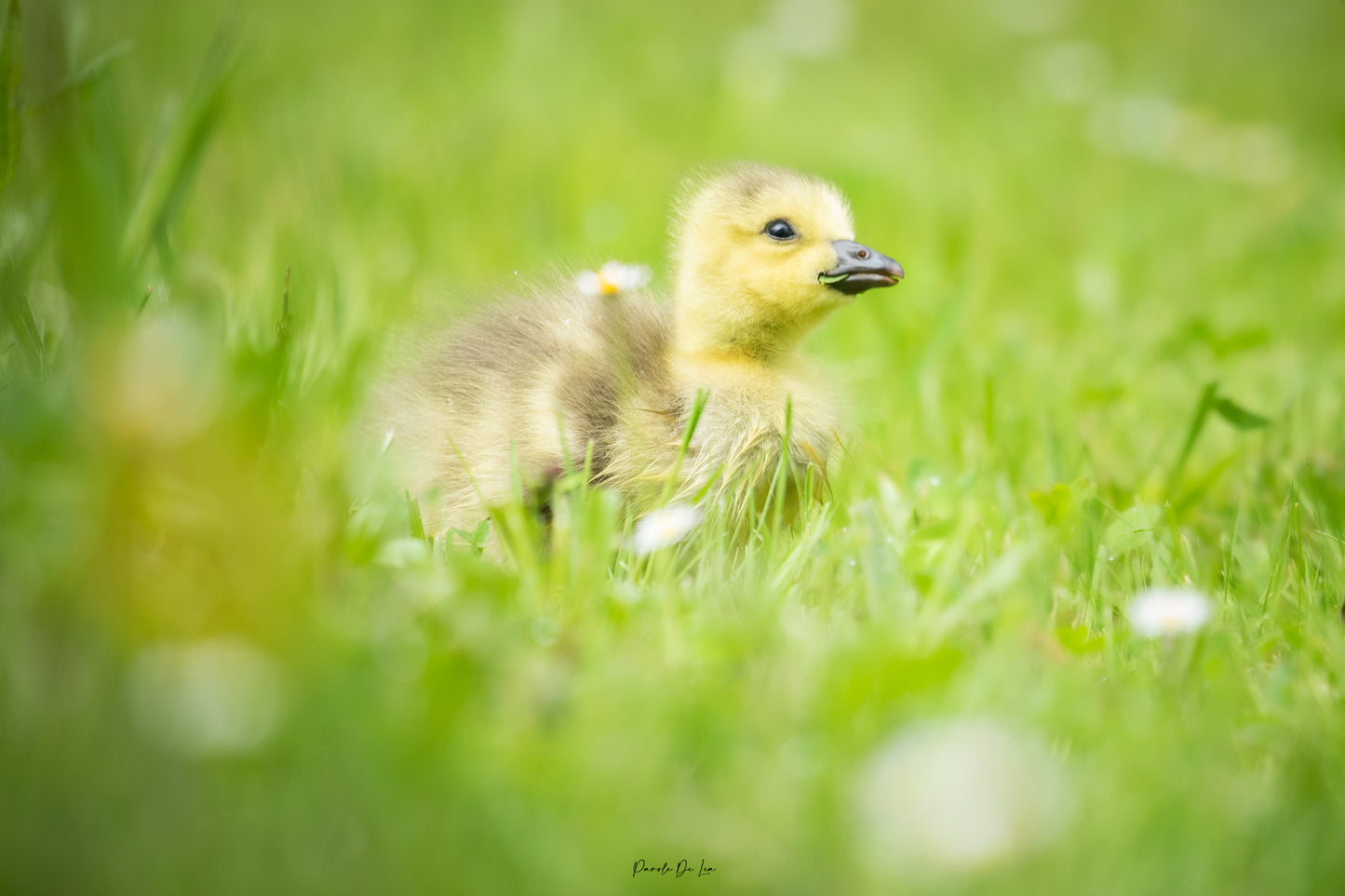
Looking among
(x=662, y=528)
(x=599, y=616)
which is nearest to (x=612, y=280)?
(x=662, y=528)

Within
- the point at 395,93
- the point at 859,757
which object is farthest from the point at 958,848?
the point at 395,93

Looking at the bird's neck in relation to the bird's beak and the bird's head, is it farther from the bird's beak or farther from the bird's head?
the bird's beak

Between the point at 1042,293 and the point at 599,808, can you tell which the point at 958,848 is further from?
the point at 1042,293

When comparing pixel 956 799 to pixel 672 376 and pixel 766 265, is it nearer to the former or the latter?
pixel 672 376

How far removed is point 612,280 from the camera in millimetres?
2240

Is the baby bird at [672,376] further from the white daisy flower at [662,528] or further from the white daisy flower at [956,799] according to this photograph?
the white daisy flower at [956,799]

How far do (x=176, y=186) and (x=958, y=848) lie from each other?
159 centimetres

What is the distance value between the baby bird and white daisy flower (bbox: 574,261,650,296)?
0.9 inches

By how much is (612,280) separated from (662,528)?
2.32 ft
